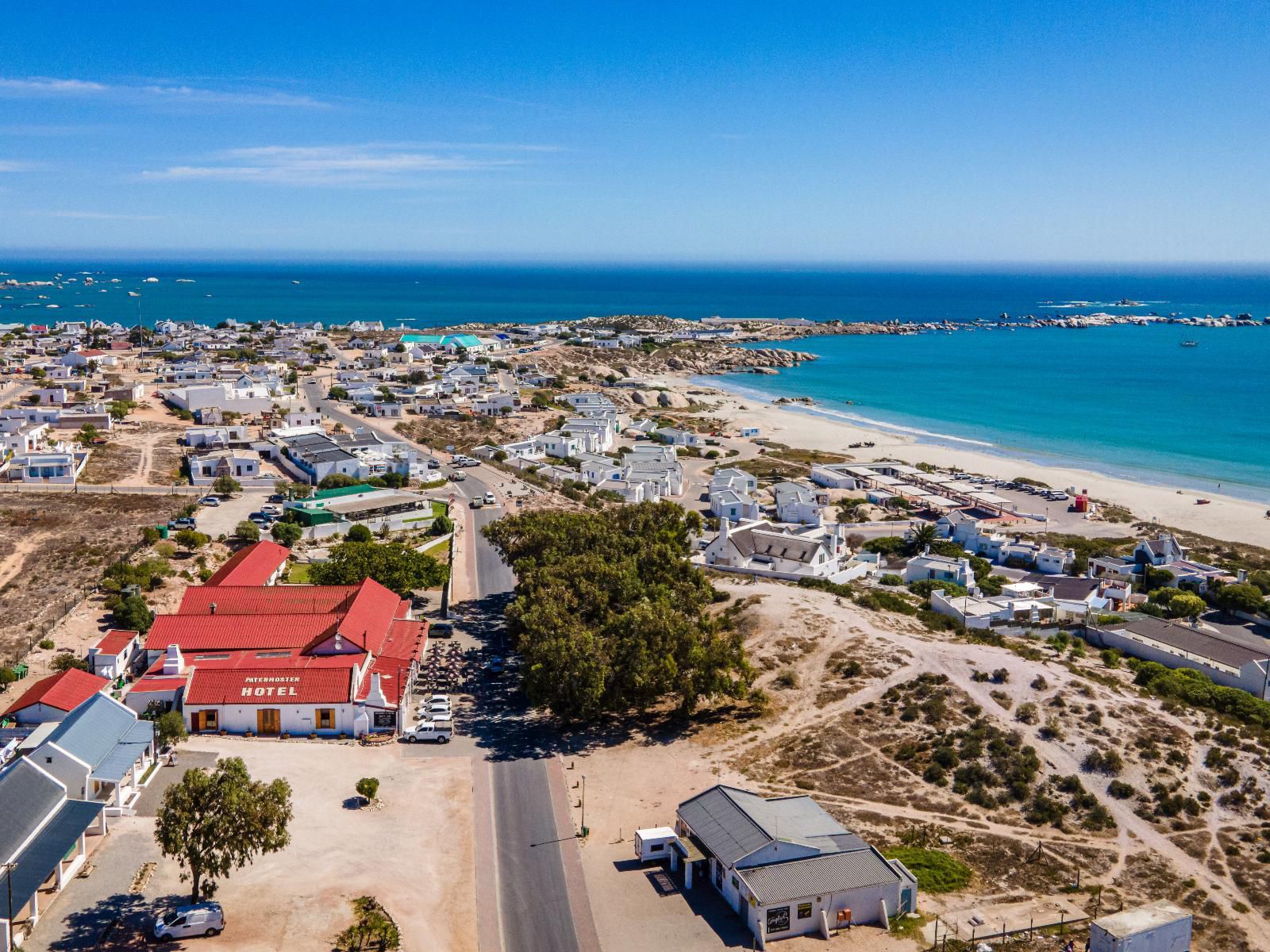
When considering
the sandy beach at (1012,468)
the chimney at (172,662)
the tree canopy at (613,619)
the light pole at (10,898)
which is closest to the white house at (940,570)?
the tree canopy at (613,619)

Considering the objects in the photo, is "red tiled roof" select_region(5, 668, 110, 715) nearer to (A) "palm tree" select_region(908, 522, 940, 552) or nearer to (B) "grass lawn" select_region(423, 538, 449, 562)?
(B) "grass lawn" select_region(423, 538, 449, 562)

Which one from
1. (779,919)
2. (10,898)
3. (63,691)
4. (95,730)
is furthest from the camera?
(63,691)

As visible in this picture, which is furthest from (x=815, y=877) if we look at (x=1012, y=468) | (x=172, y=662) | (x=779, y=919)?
(x=1012, y=468)

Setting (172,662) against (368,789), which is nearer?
(368,789)

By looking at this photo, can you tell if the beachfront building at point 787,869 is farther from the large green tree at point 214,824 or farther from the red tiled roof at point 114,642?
the red tiled roof at point 114,642

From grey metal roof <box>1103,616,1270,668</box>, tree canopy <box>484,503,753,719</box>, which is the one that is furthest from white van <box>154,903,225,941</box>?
grey metal roof <box>1103,616,1270,668</box>

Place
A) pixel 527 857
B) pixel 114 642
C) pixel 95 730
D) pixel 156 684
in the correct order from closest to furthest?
1. pixel 527 857
2. pixel 95 730
3. pixel 156 684
4. pixel 114 642

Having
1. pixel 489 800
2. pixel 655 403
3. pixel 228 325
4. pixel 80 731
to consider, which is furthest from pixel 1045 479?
pixel 228 325

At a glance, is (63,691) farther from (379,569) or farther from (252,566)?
(379,569)
